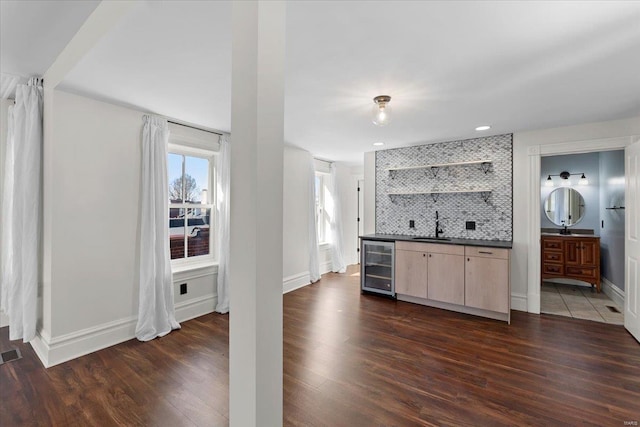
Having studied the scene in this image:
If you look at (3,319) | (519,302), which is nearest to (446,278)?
(519,302)

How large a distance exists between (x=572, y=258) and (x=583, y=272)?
0.25m

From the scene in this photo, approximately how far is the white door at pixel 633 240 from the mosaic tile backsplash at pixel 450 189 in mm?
1107

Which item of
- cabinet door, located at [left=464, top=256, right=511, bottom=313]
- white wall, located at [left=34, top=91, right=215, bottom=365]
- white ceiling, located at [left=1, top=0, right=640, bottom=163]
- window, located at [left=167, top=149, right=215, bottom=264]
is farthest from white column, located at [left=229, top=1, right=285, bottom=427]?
cabinet door, located at [left=464, top=256, right=511, bottom=313]

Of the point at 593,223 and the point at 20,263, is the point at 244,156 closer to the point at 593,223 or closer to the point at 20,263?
the point at 20,263

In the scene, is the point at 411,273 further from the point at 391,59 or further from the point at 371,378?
the point at 391,59

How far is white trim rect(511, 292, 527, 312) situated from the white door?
93 centimetres

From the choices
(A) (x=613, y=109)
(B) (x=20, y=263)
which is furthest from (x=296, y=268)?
(A) (x=613, y=109)

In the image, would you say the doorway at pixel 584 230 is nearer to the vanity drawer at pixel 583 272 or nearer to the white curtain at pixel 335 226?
the vanity drawer at pixel 583 272

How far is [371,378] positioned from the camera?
2279 millimetres

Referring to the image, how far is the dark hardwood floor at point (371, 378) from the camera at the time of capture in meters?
1.88

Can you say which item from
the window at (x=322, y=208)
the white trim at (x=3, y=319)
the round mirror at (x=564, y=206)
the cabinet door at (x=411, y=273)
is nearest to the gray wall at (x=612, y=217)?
the round mirror at (x=564, y=206)

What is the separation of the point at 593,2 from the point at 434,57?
0.78 metres

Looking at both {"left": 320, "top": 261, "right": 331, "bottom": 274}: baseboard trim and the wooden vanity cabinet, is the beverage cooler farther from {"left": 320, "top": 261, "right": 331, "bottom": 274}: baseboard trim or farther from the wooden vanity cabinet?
the wooden vanity cabinet

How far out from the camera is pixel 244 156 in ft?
2.94
